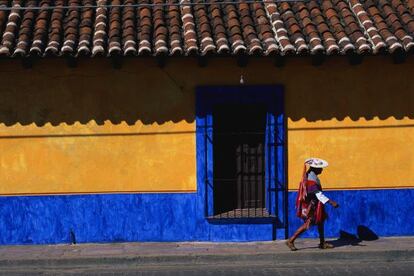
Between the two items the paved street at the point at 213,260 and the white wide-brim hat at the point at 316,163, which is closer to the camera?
the paved street at the point at 213,260

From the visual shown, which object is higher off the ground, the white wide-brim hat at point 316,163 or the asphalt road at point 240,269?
the white wide-brim hat at point 316,163

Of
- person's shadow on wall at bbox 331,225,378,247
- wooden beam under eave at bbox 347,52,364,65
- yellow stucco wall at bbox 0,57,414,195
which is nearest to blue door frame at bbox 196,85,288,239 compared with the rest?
yellow stucco wall at bbox 0,57,414,195

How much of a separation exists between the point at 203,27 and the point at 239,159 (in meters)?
2.04

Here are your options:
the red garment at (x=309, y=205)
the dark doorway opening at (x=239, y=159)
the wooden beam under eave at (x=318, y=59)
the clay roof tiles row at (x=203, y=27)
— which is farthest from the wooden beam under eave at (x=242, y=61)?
the red garment at (x=309, y=205)

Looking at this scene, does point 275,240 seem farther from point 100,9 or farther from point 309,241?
point 100,9

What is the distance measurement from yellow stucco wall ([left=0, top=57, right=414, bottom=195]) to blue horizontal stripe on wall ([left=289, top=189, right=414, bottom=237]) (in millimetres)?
162

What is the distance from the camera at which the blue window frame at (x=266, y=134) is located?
1104cm

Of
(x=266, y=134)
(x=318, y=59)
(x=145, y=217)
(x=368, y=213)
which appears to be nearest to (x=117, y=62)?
(x=145, y=217)

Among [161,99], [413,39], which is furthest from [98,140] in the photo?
[413,39]

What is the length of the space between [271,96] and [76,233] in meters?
3.47

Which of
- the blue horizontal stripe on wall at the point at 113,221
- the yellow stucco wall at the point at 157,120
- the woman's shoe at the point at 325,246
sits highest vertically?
the yellow stucco wall at the point at 157,120

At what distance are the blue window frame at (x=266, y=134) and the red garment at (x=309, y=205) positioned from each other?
0.75 meters

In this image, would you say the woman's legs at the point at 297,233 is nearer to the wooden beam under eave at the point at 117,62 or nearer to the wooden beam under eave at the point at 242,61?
the wooden beam under eave at the point at 242,61

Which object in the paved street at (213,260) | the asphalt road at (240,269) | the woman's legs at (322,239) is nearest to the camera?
the asphalt road at (240,269)
